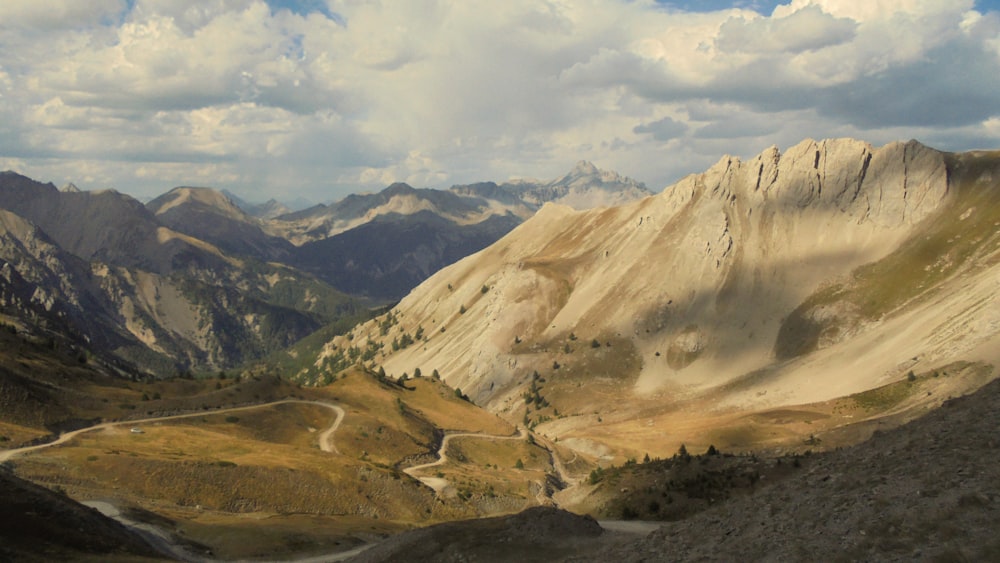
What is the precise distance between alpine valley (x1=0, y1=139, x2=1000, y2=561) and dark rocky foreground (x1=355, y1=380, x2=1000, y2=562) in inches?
4.4

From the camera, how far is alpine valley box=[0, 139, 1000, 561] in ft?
78.5

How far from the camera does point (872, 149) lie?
18138 centimetres

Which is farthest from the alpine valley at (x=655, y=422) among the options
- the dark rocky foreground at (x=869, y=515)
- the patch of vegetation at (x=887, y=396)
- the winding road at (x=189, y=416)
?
the winding road at (x=189, y=416)

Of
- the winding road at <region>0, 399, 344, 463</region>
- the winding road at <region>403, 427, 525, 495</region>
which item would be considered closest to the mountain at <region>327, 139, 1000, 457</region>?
the winding road at <region>403, 427, 525, 495</region>

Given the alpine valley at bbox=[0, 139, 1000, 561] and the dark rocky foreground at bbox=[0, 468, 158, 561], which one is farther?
the dark rocky foreground at bbox=[0, 468, 158, 561]

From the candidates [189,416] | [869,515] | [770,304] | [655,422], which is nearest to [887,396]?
[655,422]

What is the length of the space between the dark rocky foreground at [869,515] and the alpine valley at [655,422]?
0.37 ft

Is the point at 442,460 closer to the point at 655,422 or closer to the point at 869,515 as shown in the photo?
the point at 655,422

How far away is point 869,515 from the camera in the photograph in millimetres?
18984

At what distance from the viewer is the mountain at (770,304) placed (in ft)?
Answer: 433

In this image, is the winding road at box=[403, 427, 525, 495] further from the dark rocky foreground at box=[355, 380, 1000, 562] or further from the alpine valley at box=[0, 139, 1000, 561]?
the dark rocky foreground at box=[355, 380, 1000, 562]

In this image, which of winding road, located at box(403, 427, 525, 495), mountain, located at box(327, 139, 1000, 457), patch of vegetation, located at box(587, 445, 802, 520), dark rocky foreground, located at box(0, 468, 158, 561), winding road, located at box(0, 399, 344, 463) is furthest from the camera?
mountain, located at box(327, 139, 1000, 457)

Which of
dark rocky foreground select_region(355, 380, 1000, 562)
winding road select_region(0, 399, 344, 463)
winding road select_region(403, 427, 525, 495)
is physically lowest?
winding road select_region(403, 427, 525, 495)

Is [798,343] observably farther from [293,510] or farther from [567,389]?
[293,510]
